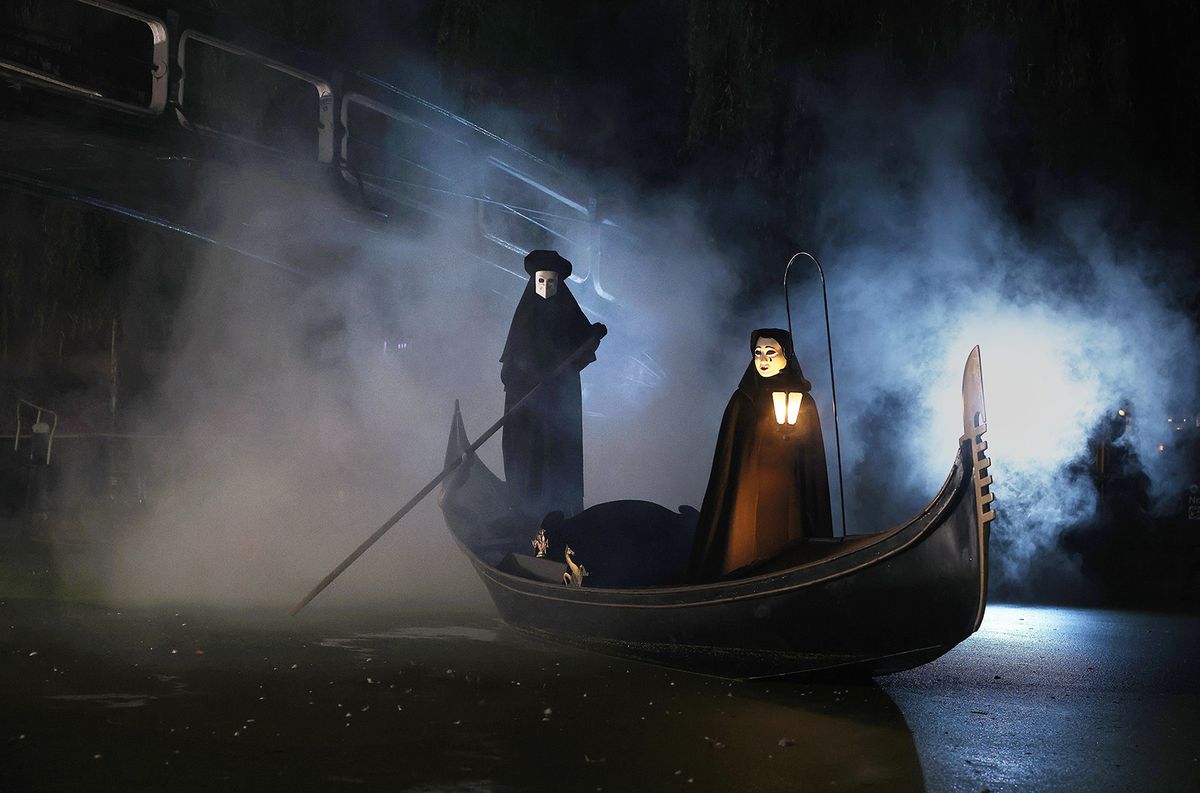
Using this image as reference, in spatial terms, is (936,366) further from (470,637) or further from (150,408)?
(150,408)

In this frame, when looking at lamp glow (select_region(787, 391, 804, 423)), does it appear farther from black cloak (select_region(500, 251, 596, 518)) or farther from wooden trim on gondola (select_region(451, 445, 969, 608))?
black cloak (select_region(500, 251, 596, 518))

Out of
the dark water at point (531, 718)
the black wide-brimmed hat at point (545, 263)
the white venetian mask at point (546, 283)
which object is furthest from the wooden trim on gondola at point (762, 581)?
the black wide-brimmed hat at point (545, 263)

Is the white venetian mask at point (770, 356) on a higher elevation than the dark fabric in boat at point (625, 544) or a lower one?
higher

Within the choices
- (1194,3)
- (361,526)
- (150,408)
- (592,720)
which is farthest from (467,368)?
(592,720)

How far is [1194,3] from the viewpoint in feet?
32.7

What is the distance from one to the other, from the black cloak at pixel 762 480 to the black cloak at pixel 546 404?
2.69 metres

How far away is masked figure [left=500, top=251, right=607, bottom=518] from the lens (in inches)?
369

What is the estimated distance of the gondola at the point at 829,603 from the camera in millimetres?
5348

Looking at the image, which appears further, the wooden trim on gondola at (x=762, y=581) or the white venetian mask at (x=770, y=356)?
the white venetian mask at (x=770, y=356)

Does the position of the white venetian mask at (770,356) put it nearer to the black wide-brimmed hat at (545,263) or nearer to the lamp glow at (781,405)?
the lamp glow at (781,405)

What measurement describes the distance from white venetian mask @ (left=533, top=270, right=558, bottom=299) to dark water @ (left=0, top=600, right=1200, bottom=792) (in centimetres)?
277

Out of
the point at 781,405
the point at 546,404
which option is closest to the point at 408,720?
the point at 781,405

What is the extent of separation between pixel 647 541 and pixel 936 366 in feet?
24.8

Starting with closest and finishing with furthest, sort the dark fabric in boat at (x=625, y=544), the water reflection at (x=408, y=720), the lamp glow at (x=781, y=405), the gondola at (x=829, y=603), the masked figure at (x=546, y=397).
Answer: the water reflection at (x=408, y=720) < the gondola at (x=829, y=603) < the lamp glow at (x=781, y=405) < the dark fabric in boat at (x=625, y=544) < the masked figure at (x=546, y=397)
